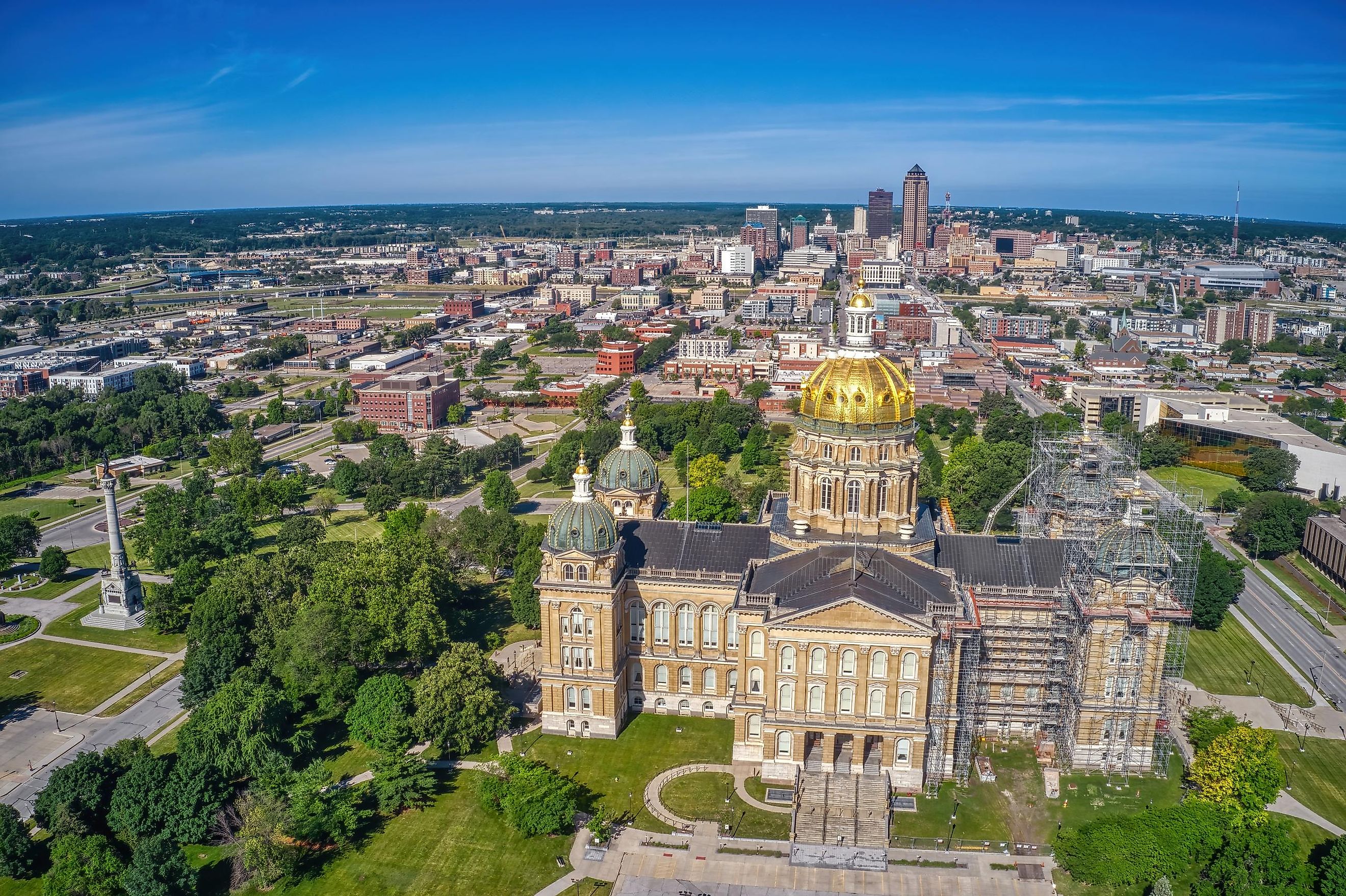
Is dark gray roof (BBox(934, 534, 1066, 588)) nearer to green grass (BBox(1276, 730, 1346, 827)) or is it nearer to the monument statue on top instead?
green grass (BBox(1276, 730, 1346, 827))

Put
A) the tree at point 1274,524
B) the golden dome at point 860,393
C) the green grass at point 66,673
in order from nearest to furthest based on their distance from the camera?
1. the golden dome at point 860,393
2. the green grass at point 66,673
3. the tree at point 1274,524

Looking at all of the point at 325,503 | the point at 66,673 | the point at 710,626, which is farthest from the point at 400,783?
the point at 325,503

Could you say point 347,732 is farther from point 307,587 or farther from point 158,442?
point 158,442

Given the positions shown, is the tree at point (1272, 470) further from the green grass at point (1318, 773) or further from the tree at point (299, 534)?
the tree at point (299, 534)

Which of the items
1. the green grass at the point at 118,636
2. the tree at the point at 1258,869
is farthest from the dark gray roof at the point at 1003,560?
the green grass at the point at 118,636

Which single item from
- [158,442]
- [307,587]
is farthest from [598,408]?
[307,587]

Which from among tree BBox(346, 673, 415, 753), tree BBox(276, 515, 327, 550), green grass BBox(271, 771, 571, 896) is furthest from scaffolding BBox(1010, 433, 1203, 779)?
tree BBox(276, 515, 327, 550)
